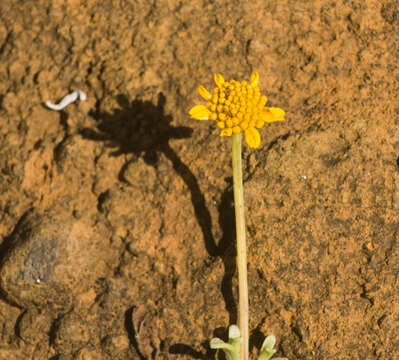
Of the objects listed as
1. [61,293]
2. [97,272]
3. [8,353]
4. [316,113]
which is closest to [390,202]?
[316,113]

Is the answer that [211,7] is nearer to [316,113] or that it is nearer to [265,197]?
[316,113]

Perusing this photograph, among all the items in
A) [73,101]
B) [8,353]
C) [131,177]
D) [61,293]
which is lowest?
[8,353]

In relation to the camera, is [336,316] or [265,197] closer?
[336,316]

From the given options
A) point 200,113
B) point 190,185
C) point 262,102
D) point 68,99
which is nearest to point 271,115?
point 262,102

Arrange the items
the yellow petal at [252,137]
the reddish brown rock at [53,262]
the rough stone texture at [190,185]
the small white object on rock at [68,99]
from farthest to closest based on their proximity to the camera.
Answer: the small white object on rock at [68,99] < the reddish brown rock at [53,262] < the rough stone texture at [190,185] < the yellow petal at [252,137]

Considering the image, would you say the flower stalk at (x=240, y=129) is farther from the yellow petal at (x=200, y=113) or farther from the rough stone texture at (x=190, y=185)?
the rough stone texture at (x=190, y=185)

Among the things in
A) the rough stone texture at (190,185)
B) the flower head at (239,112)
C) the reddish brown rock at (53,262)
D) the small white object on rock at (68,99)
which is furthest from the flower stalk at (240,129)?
the small white object on rock at (68,99)
